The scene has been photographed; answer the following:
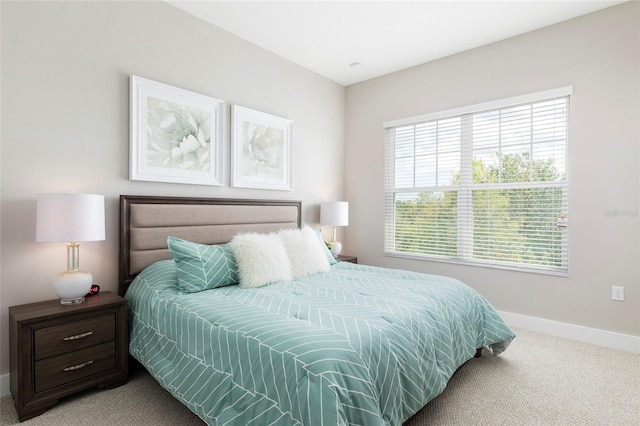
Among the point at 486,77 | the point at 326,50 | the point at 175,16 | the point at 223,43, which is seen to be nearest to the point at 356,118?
the point at 326,50

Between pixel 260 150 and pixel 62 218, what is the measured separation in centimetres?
194

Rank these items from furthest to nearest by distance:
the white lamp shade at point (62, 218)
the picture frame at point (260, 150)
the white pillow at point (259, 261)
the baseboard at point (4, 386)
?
the picture frame at point (260, 150)
the white pillow at point (259, 261)
the baseboard at point (4, 386)
the white lamp shade at point (62, 218)

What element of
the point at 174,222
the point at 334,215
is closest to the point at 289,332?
the point at 174,222

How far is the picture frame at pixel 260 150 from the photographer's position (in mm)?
3365

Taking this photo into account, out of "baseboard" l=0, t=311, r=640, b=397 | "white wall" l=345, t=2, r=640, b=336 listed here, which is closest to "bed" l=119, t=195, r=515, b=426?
"baseboard" l=0, t=311, r=640, b=397

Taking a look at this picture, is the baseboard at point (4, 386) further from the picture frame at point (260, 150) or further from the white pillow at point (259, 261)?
the picture frame at point (260, 150)

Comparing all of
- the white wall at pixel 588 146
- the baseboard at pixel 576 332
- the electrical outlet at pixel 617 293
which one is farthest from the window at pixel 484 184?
the baseboard at pixel 576 332

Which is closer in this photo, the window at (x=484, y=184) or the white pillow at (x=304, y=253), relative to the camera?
the white pillow at (x=304, y=253)

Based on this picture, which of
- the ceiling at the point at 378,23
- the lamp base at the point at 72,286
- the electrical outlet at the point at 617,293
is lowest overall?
the electrical outlet at the point at 617,293

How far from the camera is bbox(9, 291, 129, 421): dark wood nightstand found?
1.88m

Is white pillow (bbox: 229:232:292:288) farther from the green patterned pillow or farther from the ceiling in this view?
the ceiling

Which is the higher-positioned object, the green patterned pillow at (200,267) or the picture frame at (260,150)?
the picture frame at (260,150)

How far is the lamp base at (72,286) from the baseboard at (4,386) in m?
0.58

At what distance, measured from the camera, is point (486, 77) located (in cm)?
356
